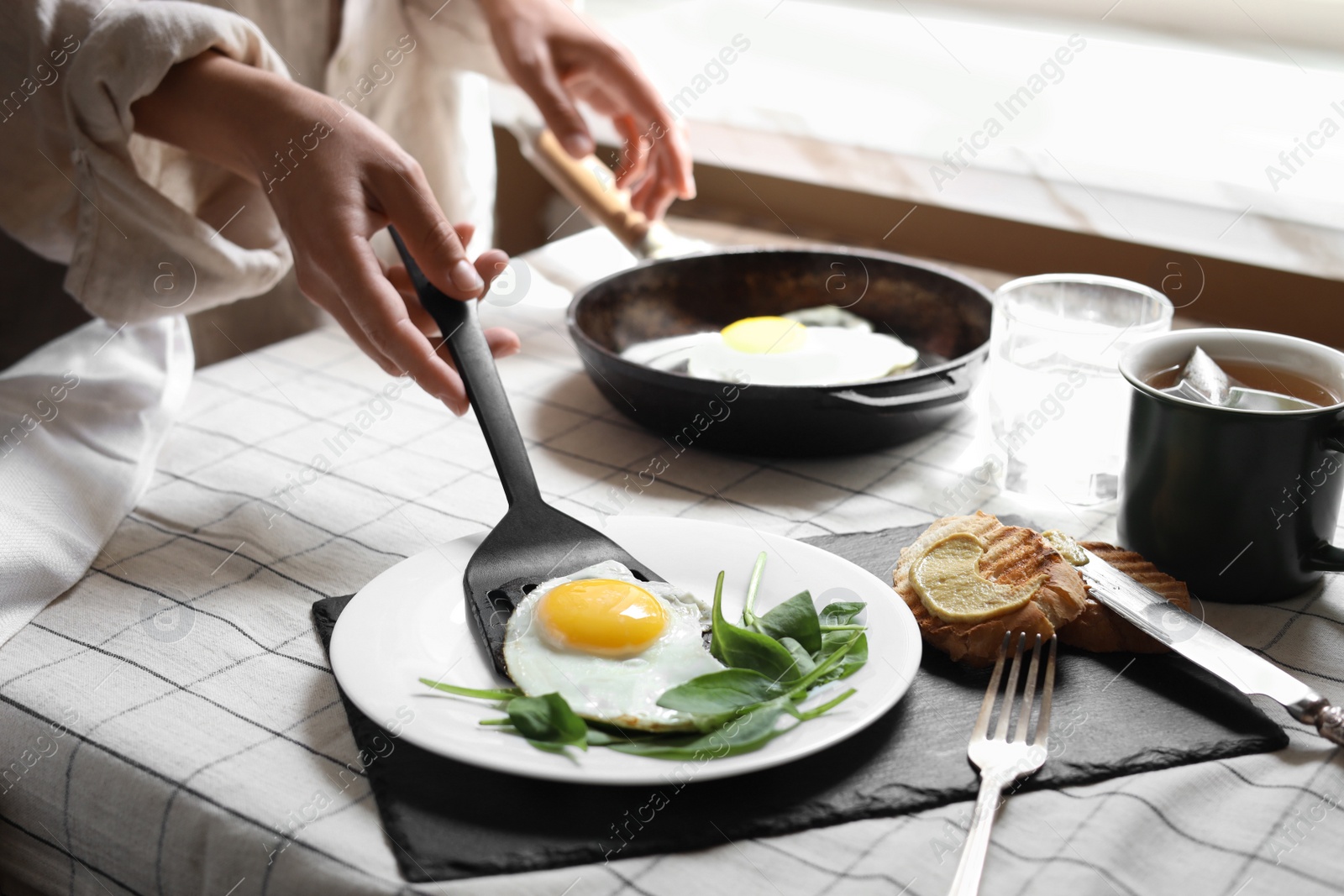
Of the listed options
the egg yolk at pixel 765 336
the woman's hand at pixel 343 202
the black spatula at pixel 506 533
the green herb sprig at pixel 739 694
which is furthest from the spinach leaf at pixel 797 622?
the egg yolk at pixel 765 336

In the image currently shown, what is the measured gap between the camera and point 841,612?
723 millimetres

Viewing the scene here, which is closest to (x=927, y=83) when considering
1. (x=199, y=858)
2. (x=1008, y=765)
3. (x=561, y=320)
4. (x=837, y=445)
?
(x=561, y=320)

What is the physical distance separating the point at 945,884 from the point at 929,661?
0.19m

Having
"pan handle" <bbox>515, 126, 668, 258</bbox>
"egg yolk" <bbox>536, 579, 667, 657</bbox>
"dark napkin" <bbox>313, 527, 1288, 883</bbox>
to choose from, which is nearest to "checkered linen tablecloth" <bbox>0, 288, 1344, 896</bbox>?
"dark napkin" <bbox>313, 527, 1288, 883</bbox>

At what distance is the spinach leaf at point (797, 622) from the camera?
2.27 feet

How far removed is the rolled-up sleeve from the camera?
94cm

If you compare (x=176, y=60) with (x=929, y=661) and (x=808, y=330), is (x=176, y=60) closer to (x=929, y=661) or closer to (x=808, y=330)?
(x=808, y=330)

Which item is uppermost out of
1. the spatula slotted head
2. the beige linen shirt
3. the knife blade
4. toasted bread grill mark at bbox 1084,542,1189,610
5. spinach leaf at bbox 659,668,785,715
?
the beige linen shirt

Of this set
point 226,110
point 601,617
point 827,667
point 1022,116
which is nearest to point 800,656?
point 827,667

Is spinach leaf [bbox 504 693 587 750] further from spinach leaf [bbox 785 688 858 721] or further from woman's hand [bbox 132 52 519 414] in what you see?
woman's hand [bbox 132 52 519 414]

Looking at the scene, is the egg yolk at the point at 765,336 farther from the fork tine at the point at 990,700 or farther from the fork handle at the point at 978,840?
the fork handle at the point at 978,840

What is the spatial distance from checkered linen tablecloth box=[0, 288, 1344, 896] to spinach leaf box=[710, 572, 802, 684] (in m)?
0.10

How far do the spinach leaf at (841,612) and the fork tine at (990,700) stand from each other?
0.30ft

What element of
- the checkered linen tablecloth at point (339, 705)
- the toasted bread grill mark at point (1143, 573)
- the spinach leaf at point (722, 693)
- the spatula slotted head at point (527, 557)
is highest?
the spinach leaf at point (722, 693)
